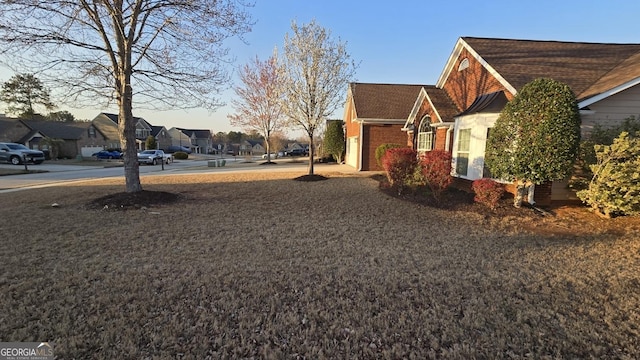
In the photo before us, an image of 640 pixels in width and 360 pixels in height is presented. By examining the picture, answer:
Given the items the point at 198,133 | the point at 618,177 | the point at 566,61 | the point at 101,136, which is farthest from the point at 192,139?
the point at 618,177

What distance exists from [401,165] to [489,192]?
2.64 meters

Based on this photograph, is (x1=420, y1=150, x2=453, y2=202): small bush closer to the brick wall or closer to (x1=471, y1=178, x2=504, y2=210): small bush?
(x1=471, y1=178, x2=504, y2=210): small bush

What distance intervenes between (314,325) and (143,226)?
4.98 meters

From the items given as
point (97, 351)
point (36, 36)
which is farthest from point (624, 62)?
point (36, 36)

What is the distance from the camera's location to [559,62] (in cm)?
1023

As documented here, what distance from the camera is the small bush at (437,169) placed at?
7.83 meters

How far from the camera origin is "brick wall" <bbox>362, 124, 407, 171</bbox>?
17.0 meters

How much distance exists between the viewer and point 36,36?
6.75 m

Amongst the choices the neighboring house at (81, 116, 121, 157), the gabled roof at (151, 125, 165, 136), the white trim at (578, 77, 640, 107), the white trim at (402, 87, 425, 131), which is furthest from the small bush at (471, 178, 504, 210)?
the gabled roof at (151, 125, 165, 136)

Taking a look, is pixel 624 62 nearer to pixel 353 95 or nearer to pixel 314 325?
pixel 353 95

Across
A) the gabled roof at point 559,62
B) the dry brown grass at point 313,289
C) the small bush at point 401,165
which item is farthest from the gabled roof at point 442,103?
the dry brown grass at point 313,289

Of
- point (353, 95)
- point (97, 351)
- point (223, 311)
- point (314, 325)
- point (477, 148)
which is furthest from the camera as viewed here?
point (353, 95)

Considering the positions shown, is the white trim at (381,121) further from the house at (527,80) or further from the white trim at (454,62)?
the house at (527,80)

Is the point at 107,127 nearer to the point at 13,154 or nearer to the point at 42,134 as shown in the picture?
the point at 42,134
